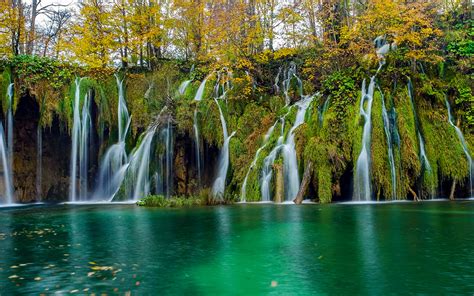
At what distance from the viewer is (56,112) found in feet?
68.0

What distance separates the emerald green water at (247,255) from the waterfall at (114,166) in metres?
8.84

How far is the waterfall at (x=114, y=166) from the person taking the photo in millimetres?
19781

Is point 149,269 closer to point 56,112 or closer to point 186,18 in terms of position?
point 56,112

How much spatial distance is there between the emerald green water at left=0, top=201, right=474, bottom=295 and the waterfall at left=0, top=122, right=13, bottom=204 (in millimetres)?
10328

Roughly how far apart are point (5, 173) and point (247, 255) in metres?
17.4

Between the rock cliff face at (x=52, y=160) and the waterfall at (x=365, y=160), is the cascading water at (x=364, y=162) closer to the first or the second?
the waterfall at (x=365, y=160)

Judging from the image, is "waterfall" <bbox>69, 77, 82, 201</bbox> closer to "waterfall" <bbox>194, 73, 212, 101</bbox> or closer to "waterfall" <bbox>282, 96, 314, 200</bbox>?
"waterfall" <bbox>194, 73, 212, 101</bbox>

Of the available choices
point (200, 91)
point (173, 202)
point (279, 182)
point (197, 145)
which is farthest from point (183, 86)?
point (279, 182)

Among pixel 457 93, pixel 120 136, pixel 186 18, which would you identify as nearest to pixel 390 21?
pixel 457 93

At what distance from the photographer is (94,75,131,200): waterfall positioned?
19.8 metres

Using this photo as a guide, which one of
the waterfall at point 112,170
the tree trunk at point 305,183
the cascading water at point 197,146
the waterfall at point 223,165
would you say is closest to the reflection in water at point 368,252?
the tree trunk at point 305,183

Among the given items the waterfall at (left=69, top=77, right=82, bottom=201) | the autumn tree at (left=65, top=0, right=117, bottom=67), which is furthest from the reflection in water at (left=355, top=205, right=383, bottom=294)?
the autumn tree at (left=65, top=0, right=117, bottom=67)

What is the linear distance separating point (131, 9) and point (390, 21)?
13945mm

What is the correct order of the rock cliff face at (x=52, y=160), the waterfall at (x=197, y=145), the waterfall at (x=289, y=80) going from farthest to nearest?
the waterfall at (x=289, y=80)
the rock cliff face at (x=52, y=160)
the waterfall at (x=197, y=145)
